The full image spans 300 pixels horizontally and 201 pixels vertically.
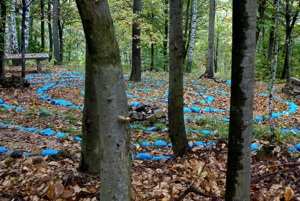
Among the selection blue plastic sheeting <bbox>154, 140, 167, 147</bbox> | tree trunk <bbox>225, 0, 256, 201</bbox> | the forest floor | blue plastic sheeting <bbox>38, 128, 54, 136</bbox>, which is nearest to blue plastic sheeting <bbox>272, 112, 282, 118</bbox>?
the forest floor

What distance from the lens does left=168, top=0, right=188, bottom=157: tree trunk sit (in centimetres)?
316

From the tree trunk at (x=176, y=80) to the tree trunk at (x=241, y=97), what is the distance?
5.32 ft

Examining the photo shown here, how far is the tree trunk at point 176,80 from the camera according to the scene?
3158mm

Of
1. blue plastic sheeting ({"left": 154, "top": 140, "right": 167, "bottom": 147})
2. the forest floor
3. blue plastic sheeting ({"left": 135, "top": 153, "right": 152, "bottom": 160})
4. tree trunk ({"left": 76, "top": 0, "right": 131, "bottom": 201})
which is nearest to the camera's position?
tree trunk ({"left": 76, "top": 0, "right": 131, "bottom": 201})

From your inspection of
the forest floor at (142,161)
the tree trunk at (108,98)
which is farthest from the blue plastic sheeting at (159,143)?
the tree trunk at (108,98)

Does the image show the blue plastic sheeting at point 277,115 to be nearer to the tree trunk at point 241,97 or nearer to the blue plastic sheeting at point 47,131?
the blue plastic sheeting at point 47,131

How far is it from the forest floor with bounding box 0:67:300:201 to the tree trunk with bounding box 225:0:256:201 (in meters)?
0.69

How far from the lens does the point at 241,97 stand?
5.18 ft

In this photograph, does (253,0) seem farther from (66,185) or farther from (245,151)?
(66,185)

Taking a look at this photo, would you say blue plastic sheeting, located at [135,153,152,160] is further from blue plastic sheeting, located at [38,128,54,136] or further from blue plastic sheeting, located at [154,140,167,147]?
blue plastic sheeting, located at [38,128,54,136]

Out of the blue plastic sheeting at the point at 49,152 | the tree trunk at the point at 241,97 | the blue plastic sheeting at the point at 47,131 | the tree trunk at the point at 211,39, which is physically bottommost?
the blue plastic sheeting at the point at 49,152

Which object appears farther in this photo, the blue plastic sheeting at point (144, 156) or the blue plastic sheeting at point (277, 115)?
the blue plastic sheeting at point (277, 115)

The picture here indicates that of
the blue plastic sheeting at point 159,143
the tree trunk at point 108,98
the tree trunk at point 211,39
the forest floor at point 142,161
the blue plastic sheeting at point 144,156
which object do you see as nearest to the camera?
the tree trunk at point 108,98

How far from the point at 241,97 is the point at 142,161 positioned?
2.12 m
